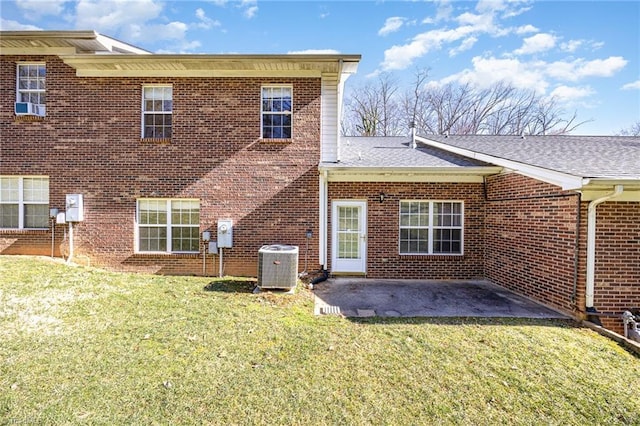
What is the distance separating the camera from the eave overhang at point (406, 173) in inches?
A: 302

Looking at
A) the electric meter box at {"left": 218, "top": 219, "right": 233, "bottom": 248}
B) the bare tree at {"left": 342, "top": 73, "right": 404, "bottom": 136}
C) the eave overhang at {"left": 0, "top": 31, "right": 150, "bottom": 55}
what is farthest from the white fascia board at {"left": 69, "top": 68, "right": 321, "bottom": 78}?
the bare tree at {"left": 342, "top": 73, "right": 404, "bottom": 136}

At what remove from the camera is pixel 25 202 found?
8352 mm

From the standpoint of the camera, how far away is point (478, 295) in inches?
272

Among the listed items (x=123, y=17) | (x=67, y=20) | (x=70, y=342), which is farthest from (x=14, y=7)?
(x=70, y=342)

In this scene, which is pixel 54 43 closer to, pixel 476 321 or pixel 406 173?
pixel 406 173

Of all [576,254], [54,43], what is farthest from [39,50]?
[576,254]

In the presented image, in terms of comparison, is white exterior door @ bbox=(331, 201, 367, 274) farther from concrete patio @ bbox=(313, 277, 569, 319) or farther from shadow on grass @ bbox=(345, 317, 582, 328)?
shadow on grass @ bbox=(345, 317, 582, 328)

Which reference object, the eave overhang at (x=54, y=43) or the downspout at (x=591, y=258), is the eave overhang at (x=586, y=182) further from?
the eave overhang at (x=54, y=43)

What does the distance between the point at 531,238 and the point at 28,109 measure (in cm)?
1302

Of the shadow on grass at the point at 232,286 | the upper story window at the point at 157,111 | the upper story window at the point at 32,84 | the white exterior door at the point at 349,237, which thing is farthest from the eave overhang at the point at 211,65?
the shadow on grass at the point at 232,286

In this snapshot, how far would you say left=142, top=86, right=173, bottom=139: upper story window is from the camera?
8.28 meters

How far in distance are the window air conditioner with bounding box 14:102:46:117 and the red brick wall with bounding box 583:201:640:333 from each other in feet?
42.7

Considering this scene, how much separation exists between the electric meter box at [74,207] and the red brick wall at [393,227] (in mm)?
6681

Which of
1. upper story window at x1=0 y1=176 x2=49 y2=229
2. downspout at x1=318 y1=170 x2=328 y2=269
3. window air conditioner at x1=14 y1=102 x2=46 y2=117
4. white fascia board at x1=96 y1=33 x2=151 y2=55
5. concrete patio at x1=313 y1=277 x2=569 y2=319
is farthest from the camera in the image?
upper story window at x1=0 y1=176 x2=49 y2=229
